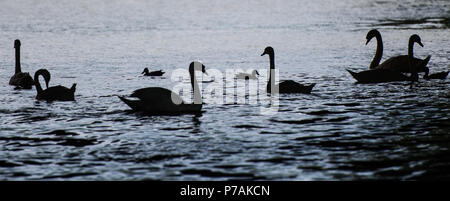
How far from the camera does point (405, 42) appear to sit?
110 ft

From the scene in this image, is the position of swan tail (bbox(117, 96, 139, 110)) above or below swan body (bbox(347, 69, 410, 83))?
below

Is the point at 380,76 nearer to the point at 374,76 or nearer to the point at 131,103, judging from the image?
the point at 374,76

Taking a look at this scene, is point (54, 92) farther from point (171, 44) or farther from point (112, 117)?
point (171, 44)

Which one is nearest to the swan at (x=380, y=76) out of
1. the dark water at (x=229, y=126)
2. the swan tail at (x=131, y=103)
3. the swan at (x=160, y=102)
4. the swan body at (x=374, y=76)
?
the swan body at (x=374, y=76)

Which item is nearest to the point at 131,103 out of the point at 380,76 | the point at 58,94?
the point at 58,94

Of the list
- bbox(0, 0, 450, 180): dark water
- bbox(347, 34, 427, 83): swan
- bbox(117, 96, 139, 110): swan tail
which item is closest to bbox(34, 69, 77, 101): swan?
bbox(0, 0, 450, 180): dark water

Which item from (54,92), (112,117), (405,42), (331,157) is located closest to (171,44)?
(405,42)

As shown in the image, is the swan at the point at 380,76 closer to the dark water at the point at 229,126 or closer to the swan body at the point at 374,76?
the swan body at the point at 374,76

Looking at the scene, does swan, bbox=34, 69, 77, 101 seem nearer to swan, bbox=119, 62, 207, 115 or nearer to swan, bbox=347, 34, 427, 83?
swan, bbox=119, 62, 207, 115

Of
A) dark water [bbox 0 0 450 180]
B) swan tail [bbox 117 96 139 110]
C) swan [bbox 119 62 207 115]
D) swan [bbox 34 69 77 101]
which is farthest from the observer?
swan [bbox 34 69 77 101]

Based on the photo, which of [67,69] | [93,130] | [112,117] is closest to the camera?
[93,130]

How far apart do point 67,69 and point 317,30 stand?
19682 mm

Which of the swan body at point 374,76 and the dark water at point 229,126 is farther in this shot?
the swan body at point 374,76

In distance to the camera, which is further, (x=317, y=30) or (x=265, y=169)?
(x=317, y=30)
